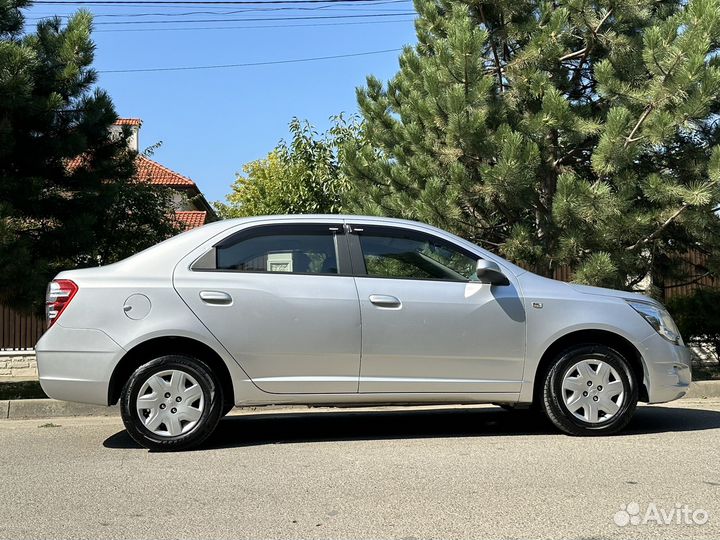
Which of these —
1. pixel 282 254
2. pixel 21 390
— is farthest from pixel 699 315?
pixel 21 390

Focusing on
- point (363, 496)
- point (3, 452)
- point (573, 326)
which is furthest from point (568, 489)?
point (3, 452)

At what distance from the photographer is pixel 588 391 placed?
623 centimetres

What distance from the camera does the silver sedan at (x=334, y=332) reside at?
5809 millimetres

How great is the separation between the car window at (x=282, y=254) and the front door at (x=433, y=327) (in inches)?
8.7

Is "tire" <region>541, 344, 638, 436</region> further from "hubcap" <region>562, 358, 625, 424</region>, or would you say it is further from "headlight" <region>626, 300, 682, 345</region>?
"headlight" <region>626, 300, 682, 345</region>

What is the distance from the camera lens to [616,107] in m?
9.03

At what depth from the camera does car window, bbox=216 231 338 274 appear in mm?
6090

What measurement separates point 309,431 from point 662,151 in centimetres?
550

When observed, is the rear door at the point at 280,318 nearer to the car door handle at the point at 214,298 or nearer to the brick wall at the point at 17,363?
the car door handle at the point at 214,298

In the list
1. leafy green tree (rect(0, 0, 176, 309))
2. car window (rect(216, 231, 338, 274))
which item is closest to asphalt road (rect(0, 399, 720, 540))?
car window (rect(216, 231, 338, 274))

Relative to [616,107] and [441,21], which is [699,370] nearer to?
[616,107]

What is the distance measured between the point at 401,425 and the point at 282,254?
204 centimetres

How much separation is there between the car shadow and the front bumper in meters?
0.38

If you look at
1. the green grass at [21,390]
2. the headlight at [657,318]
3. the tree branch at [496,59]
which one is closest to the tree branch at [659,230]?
the tree branch at [496,59]
